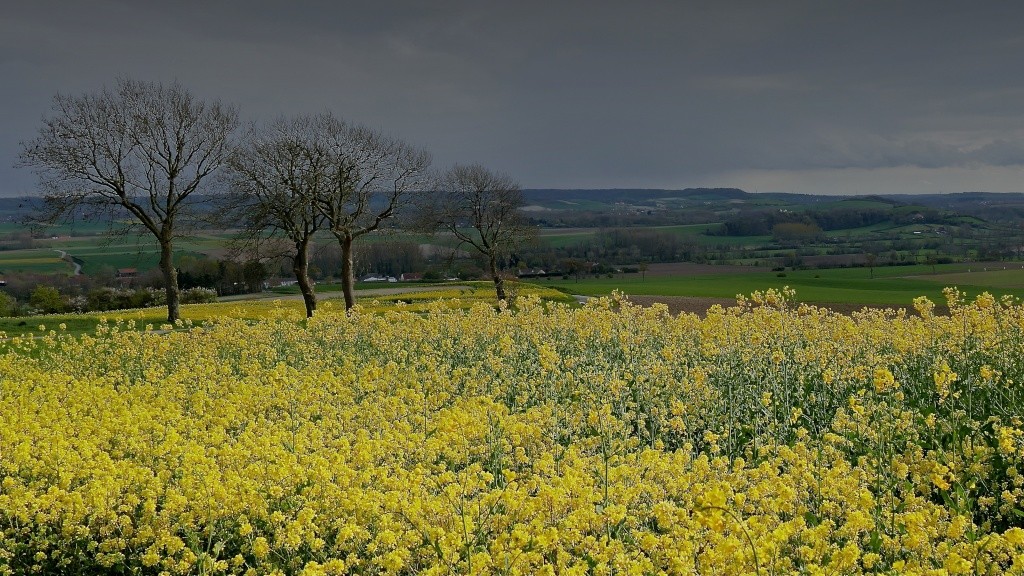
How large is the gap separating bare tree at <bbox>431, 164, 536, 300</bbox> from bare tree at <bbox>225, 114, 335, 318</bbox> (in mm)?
15381

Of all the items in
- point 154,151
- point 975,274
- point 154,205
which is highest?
point 154,151

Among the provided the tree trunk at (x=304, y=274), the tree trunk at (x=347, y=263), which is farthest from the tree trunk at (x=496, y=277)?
the tree trunk at (x=304, y=274)

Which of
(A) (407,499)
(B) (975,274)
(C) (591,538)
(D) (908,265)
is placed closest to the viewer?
(C) (591,538)

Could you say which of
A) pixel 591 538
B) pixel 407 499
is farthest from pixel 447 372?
pixel 591 538

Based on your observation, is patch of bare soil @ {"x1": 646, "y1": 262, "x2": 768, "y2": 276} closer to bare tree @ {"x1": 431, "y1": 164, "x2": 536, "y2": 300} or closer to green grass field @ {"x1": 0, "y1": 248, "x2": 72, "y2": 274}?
bare tree @ {"x1": 431, "y1": 164, "x2": 536, "y2": 300}

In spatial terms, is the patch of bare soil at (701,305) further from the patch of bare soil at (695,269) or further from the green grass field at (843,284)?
the patch of bare soil at (695,269)

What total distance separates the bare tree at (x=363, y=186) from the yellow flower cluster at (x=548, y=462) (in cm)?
2290

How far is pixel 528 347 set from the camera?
17547 millimetres

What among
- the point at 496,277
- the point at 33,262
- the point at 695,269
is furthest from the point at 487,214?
the point at 33,262

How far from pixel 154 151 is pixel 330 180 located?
27.7 ft

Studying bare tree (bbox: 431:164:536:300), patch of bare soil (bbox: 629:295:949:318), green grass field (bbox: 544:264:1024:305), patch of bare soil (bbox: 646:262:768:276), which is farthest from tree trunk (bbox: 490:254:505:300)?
patch of bare soil (bbox: 646:262:768:276)

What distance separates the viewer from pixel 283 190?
128 ft

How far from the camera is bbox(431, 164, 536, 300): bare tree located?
55750mm

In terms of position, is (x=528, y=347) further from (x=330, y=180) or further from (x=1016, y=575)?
(x=330, y=180)
